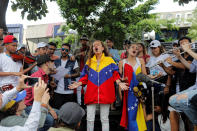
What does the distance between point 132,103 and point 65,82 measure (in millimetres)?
1475

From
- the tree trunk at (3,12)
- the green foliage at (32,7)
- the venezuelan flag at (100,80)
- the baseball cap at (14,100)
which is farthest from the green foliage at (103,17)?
the baseball cap at (14,100)

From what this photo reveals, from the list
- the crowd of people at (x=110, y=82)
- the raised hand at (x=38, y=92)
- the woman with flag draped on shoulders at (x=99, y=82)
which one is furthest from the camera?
the woman with flag draped on shoulders at (x=99, y=82)

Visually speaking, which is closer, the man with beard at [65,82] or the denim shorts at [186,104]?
the denim shorts at [186,104]

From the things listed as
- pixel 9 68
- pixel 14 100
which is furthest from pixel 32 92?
pixel 9 68

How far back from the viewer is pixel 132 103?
3930mm

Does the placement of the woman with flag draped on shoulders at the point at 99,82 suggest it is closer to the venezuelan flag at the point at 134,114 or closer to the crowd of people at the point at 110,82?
the crowd of people at the point at 110,82

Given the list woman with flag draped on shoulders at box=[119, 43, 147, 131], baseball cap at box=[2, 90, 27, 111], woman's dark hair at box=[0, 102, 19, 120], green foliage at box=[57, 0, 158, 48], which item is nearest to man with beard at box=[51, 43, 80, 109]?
woman with flag draped on shoulders at box=[119, 43, 147, 131]

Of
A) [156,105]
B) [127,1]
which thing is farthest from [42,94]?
[127,1]

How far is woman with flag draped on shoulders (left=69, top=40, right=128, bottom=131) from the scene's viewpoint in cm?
369

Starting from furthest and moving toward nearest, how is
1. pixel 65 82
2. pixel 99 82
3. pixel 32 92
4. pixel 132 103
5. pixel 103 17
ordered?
pixel 103 17 → pixel 65 82 → pixel 132 103 → pixel 99 82 → pixel 32 92

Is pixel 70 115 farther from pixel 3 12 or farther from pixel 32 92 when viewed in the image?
pixel 3 12

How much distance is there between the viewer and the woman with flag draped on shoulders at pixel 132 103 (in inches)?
152

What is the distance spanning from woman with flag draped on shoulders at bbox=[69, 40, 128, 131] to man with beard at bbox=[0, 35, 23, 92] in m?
1.18

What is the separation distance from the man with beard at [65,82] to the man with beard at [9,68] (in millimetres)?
825
